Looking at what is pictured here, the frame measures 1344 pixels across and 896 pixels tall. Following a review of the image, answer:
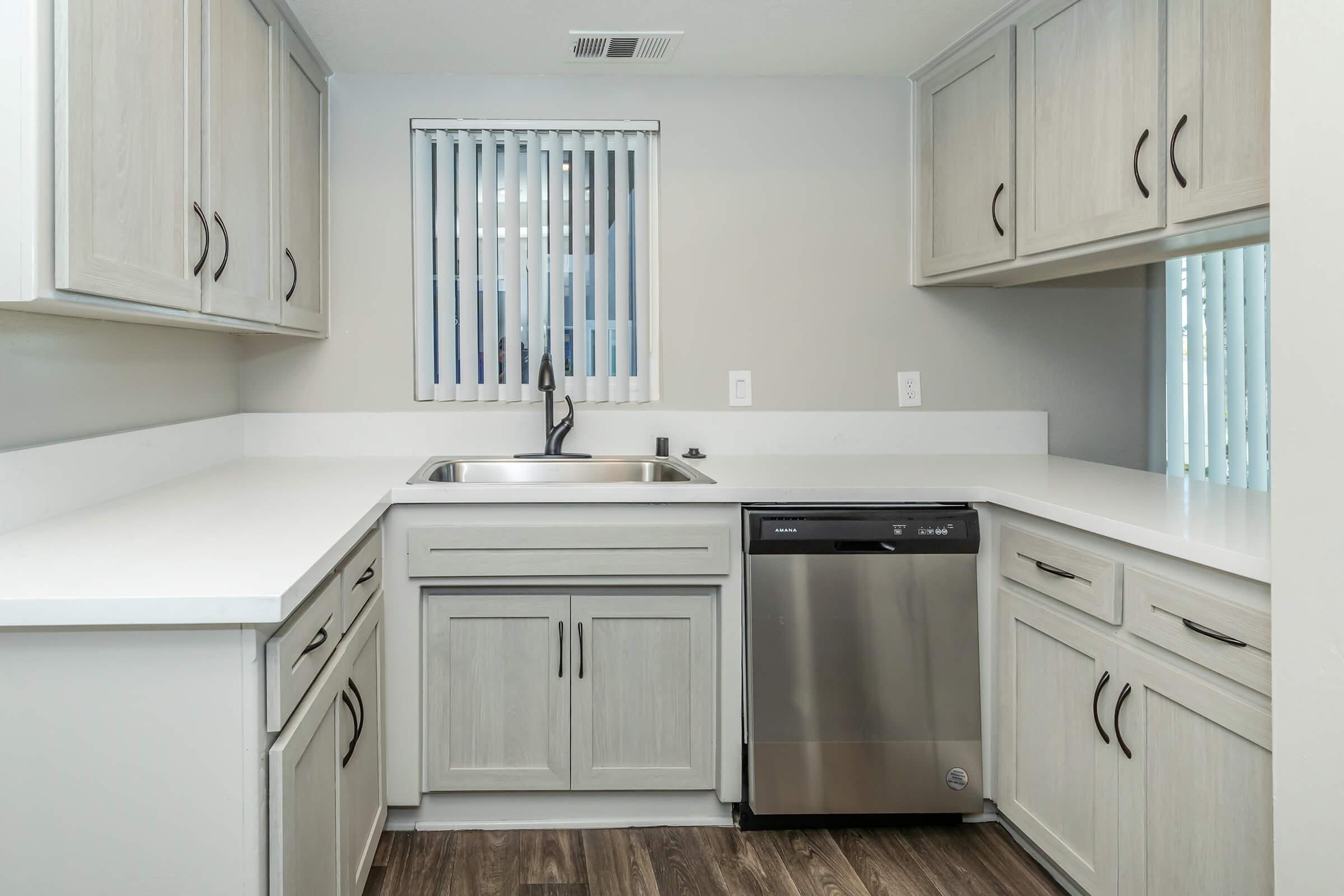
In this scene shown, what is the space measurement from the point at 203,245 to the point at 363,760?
1068 millimetres

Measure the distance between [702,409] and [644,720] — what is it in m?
1.07

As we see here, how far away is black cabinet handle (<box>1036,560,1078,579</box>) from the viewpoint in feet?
5.99

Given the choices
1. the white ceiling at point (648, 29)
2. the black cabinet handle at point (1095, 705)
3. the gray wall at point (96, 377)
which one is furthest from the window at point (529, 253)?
the black cabinet handle at point (1095, 705)

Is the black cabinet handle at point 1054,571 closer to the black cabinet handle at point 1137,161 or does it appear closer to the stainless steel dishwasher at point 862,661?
the stainless steel dishwasher at point 862,661

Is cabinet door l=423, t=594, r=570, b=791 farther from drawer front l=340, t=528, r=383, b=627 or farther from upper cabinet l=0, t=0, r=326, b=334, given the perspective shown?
upper cabinet l=0, t=0, r=326, b=334

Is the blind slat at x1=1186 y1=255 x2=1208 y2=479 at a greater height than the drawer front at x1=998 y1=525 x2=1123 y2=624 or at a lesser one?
greater

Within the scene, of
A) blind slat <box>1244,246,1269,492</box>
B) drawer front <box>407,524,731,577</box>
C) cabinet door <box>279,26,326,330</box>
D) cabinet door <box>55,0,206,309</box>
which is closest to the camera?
cabinet door <box>55,0,206,309</box>

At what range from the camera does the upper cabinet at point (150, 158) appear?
1.20 metres

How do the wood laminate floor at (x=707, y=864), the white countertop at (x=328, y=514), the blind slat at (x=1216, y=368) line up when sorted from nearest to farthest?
the white countertop at (x=328, y=514), the wood laminate floor at (x=707, y=864), the blind slat at (x=1216, y=368)

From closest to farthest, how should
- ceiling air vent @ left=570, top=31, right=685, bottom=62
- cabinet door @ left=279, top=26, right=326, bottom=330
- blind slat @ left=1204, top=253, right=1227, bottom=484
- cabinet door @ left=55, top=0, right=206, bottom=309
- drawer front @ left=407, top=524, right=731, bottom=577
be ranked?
cabinet door @ left=55, top=0, right=206, bottom=309 → drawer front @ left=407, top=524, right=731, bottom=577 → cabinet door @ left=279, top=26, right=326, bottom=330 → ceiling air vent @ left=570, top=31, right=685, bottom=62 → blind slat @ left=1204, top=253, right=1227, bottom=484

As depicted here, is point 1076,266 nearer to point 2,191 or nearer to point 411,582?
point 411,582

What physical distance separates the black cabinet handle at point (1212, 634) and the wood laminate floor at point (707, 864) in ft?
2.62

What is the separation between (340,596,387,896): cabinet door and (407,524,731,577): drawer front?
0.59ft

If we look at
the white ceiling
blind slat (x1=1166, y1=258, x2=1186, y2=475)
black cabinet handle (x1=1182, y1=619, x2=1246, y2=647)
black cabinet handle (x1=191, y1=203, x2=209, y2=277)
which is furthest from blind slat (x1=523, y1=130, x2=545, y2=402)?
blind slat (x1=1166, y1=258, x2=1186, y2=475)
